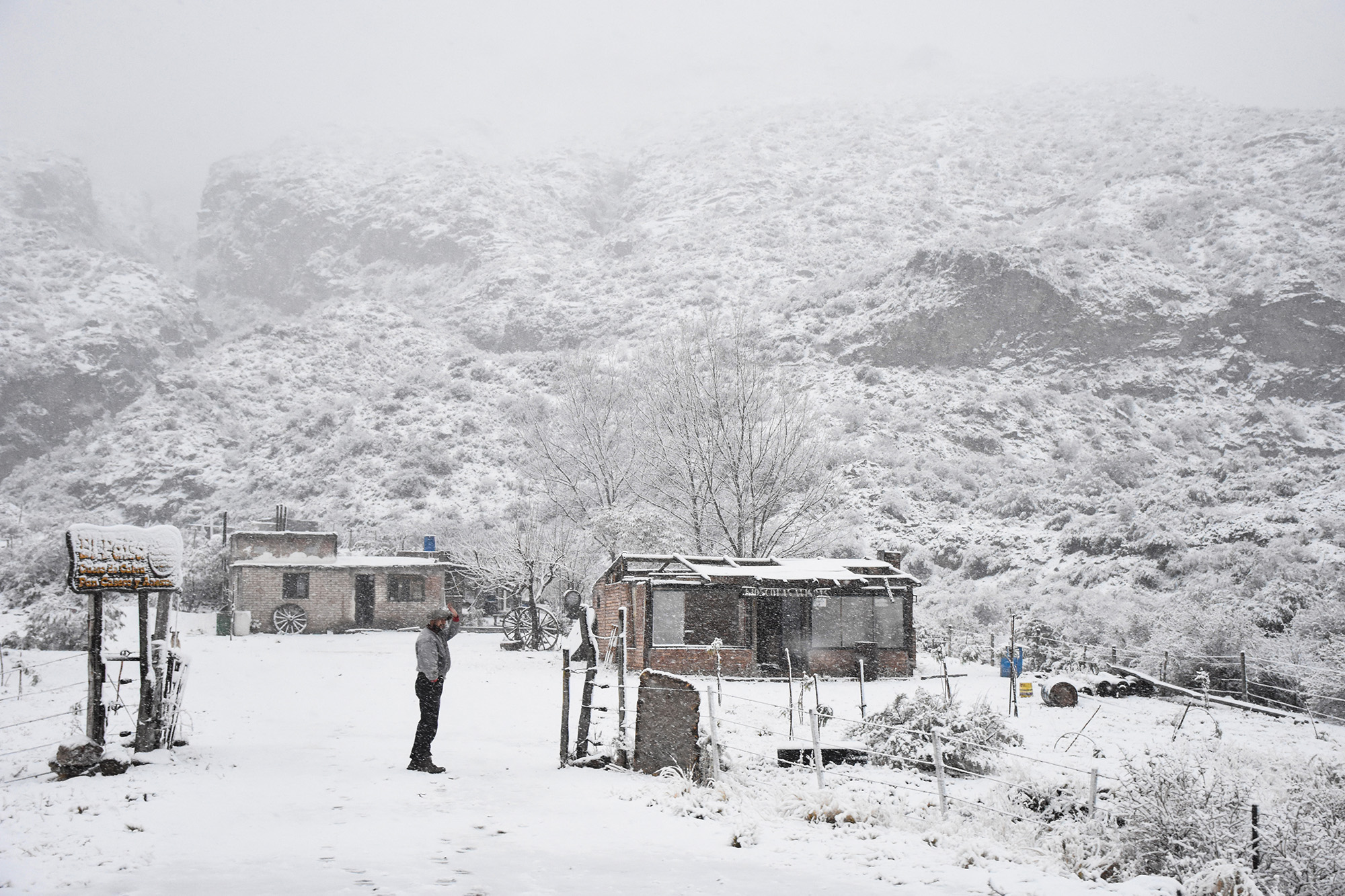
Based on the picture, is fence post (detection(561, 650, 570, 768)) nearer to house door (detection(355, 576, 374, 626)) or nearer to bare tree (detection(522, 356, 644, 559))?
bare tree (detection(522, 356, 644, 559))

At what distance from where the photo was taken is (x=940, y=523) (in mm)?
51281

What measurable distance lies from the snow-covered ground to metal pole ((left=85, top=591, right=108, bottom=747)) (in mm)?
607

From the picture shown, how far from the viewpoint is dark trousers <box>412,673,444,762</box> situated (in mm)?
8930

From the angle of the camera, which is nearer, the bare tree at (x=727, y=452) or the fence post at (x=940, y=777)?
the fence post at (x=940, y=777)

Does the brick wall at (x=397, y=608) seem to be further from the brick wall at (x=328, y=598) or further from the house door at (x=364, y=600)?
the house door at (x=364, y=600)

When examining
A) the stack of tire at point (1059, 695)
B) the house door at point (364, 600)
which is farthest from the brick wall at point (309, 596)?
the stack of tire at point (1059, 695)

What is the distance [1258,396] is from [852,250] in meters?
47.1

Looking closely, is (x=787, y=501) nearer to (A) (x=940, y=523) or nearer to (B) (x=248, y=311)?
(A) (x=940, y=523)

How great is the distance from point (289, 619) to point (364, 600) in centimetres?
317

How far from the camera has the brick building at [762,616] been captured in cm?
2184

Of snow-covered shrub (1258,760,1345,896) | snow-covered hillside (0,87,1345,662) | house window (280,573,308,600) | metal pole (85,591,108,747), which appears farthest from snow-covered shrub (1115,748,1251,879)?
house window (280,573,308,600)

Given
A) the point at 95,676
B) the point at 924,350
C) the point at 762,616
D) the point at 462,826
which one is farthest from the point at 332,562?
the point at 924,350

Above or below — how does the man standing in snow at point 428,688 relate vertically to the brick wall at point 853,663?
above

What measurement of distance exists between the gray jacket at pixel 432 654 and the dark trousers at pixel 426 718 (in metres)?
0.09
